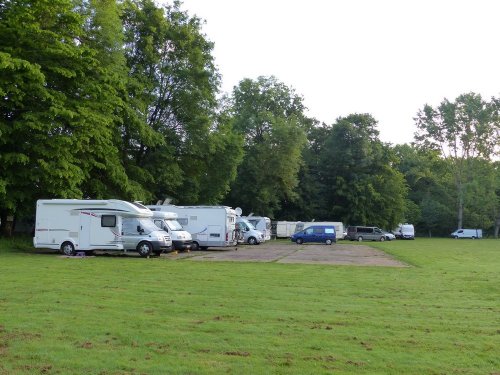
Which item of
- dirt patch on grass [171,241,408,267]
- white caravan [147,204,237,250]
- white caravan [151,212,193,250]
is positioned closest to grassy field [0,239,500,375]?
dirt patch on grass [171,241,408,267]

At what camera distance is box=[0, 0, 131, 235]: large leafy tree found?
2631 cm

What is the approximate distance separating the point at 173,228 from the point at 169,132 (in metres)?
14.0

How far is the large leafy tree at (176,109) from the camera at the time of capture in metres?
39.8

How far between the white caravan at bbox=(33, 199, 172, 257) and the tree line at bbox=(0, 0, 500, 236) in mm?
1554

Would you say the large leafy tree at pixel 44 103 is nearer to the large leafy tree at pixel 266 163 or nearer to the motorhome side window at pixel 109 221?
the motorhome side window at pixel 109 221

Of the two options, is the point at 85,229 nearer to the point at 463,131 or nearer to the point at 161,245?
the point at 161,245

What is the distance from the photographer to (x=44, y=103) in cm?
2783

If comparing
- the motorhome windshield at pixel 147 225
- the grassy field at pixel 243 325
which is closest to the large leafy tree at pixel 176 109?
the motorhome windshield at pixel 147 225

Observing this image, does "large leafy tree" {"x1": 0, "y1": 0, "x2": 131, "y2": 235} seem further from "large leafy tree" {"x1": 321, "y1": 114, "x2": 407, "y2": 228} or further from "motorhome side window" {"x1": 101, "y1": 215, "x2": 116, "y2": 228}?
"large leafy tree" {"x1": 321, "y1": 114, "x2": 407, "y2": 228}

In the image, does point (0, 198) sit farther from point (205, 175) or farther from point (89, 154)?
point (205, 175)

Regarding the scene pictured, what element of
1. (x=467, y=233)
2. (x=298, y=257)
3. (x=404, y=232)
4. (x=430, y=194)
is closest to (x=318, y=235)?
(x=298, y=257)

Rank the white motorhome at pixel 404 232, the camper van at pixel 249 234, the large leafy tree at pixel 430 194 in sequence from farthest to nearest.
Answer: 1. the large leafy tree at pixel 430 194
2. the white motorhome at pixel 404 232
3. the camper van at pixel 249 234

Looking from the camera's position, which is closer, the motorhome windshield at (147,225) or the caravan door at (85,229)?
the caravan door at (85,229)

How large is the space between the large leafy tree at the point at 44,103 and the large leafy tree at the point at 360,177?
146 ft
